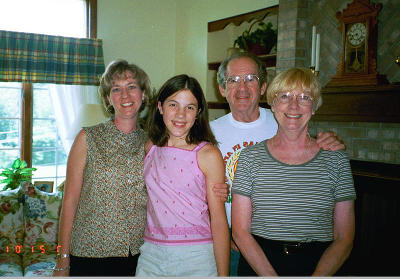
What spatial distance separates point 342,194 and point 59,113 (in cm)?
428

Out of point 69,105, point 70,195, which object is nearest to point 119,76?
point 70,195

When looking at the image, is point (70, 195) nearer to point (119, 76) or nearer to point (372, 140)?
point (119, 76)

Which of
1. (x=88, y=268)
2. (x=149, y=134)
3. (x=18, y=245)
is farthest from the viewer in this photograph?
(x=18, y=245)

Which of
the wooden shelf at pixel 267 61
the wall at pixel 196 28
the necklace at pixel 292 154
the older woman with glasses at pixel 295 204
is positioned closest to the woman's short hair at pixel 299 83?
the older woman with glasses at pixel 295 204

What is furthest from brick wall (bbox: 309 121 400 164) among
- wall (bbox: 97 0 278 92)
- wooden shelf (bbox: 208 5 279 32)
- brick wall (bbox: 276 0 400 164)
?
wall (bbox: 97 0 278 92)

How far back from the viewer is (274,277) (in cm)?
132

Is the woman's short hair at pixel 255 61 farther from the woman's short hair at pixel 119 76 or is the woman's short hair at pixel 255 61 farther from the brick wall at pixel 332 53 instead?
the brick wall at pixel 332 53

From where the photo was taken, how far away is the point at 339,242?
53.9 inches

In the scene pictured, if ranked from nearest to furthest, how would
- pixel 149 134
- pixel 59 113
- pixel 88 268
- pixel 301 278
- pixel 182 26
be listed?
1. pixel 301 278
2. pixel 88 268
3. pixel 149 134
4. pixel 59 113
5. pixel 182 26

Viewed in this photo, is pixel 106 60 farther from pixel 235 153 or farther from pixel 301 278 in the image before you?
pixel 301 278

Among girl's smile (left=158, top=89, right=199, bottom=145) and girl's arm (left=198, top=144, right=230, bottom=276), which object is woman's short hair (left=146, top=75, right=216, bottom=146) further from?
girl's arm (left=198, top=144, right=230, bottom=276)

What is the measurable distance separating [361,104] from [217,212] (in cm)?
179

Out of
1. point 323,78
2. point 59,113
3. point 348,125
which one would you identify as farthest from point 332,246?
point 59,113

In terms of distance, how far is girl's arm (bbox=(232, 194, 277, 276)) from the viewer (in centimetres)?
136
